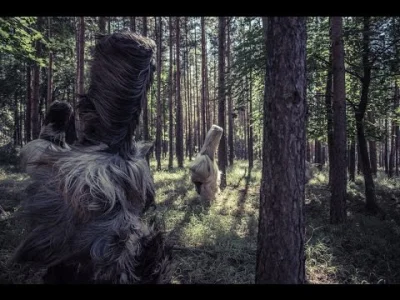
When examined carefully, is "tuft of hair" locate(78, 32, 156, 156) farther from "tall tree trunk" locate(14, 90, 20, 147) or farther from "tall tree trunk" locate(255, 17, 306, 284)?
"tall tree trunk" locate(14, 90, 20, 147)

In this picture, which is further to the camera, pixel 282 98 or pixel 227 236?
pixel 227 236

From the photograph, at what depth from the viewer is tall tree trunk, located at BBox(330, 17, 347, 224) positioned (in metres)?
9.13

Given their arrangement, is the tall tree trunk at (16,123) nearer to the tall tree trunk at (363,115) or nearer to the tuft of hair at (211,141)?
the tuft of hair at (211,141)

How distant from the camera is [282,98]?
2922 mm

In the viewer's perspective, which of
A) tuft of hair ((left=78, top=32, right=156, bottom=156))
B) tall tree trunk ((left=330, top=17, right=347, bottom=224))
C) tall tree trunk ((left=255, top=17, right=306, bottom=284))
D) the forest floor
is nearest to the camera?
tuft of hair ((left=78, top=32, right=156, bottom=156))

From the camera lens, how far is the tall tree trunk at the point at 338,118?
9133 millimetres

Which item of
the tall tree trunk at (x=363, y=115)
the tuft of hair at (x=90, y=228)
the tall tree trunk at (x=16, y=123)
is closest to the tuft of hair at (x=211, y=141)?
the tall tree trunk at (x=363, y=115)

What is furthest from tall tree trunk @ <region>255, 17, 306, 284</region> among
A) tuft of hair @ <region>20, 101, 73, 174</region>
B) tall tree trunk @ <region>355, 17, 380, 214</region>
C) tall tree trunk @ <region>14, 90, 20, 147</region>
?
tall tree trunk @ <region>14, 90, 20, 147</region>

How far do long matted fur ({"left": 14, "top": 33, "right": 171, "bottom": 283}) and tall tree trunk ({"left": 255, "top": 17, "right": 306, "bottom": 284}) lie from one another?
4.37 feet

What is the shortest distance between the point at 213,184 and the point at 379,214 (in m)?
5.80

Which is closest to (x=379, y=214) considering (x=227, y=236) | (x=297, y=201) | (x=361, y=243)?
(x=361, y=243)

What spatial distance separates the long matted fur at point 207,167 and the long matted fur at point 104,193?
28.9 ft

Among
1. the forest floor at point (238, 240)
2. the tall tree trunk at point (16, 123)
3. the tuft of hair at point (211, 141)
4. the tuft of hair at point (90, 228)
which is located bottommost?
the forest floor at point (238, 240)
